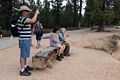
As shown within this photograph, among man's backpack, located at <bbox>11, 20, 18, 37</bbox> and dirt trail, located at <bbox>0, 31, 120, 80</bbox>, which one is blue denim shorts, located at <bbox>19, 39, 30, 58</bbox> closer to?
man's backpack, located at <bbox>11, 20, 18, 37</bbox>

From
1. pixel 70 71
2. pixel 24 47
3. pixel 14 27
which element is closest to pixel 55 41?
pixel 70 71

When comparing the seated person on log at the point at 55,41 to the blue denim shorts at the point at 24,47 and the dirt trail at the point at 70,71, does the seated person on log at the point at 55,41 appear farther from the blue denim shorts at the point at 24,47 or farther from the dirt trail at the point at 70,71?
the blue denim shorts at the point at 24,47

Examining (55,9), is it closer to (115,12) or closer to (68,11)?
(68,11)

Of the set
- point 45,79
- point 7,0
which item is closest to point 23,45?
point 45,79

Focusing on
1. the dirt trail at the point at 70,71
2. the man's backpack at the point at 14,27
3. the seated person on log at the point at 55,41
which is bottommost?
the dirt trail at the point at 70,71

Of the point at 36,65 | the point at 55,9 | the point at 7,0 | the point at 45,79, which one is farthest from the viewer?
the point at 55,9

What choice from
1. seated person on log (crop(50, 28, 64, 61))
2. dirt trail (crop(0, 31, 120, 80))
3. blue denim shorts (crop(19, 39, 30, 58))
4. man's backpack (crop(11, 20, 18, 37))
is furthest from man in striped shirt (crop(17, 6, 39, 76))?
seated person on log (crop(50, 28, 64, 61))

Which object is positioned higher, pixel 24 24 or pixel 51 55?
pixel 24 24

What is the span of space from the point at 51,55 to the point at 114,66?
253cm

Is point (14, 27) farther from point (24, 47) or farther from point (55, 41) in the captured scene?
point (55, 41)

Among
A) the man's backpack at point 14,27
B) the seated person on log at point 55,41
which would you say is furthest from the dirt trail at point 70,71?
the man's backpack at point 14,27

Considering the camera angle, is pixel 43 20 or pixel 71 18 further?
pixel 71 18

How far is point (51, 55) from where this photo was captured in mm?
11289

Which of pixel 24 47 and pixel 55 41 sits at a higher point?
pixel 24 47
